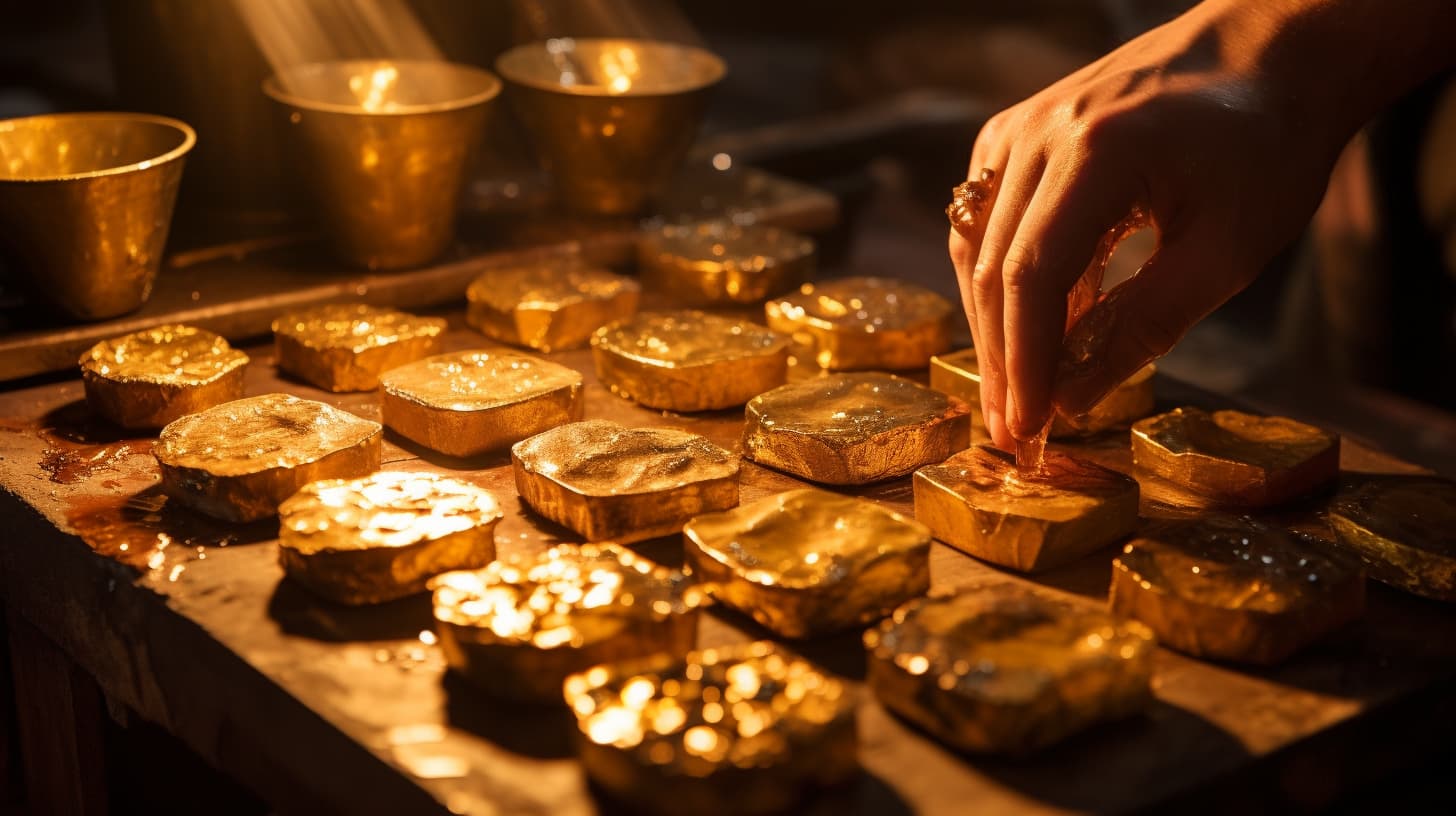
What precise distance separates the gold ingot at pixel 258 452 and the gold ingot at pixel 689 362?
39cm

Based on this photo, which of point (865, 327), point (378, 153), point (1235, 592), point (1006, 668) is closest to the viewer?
point (1006, 668)

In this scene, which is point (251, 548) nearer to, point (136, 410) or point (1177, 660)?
point (136, 410)

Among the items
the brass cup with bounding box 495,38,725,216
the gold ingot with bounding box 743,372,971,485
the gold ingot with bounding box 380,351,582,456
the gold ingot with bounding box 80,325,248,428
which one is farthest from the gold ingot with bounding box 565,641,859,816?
the brass cup with bounding box 495,38,725,216

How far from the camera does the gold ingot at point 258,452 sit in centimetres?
169

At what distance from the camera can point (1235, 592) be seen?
145 centimetres

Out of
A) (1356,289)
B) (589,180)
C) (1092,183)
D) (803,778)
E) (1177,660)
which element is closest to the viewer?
(803,778)

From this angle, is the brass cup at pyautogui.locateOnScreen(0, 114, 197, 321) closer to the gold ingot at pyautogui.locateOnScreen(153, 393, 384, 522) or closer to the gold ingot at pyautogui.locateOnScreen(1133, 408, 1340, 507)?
the gold ingot at pyautogui.locateOnScreen(153, 393, 384, 522)

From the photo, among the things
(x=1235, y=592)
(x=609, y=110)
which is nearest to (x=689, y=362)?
(x=609, y=110)

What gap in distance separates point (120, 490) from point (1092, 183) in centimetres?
120

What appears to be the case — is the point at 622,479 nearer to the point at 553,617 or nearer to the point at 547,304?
the point at 553,617

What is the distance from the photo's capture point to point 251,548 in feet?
5.44

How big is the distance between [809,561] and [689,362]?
24.0 inches

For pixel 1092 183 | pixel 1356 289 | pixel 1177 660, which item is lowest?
pixel 1356 289

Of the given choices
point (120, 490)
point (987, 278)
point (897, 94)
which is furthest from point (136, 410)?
point (897, 94)
